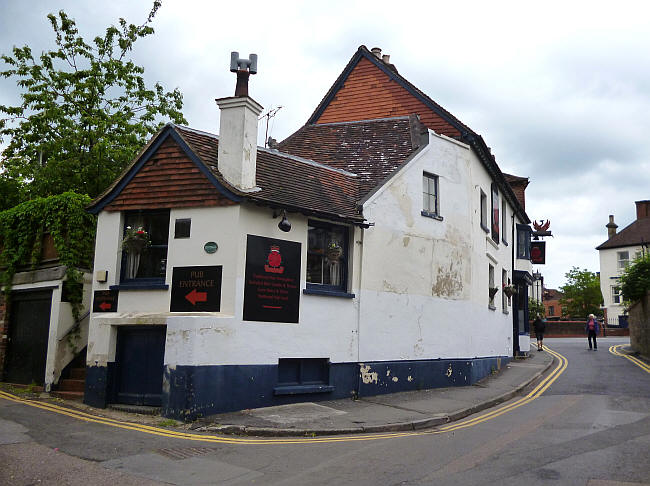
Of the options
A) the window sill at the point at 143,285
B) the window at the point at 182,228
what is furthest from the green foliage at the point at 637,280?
the window sill at the point at 143,285

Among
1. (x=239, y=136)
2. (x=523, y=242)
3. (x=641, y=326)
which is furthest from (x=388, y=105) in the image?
(x=641, y=326)

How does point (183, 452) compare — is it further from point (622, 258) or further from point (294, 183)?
point (622, 258)

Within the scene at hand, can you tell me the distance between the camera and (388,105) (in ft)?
65.9

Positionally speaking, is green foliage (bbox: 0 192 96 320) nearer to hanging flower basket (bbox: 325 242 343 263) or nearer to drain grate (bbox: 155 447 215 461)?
hanging flower basket (bbox: 325 242 343 263)

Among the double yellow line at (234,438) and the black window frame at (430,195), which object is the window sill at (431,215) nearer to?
the black window frame at (430,195)

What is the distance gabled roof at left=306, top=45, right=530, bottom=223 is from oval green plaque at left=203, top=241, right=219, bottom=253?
367 inches

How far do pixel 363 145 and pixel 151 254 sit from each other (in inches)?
305

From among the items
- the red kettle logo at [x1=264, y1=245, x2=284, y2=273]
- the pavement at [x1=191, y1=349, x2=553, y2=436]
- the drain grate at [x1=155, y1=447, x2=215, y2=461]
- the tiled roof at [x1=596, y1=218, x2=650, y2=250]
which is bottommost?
the drain grate at [x1=155, y1=447, x2=215, y2=461]

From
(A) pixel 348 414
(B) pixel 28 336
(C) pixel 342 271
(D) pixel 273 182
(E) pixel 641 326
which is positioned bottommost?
(A) pixel 348 414

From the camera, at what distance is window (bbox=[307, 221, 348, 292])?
42.0ft

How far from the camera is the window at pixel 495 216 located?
20212 mm

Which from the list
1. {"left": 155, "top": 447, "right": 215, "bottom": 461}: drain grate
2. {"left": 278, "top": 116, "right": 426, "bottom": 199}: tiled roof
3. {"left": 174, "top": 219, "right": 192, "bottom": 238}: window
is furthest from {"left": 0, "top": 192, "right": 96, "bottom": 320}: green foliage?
{"left": 155, "top": 447, "right": 215, "bottom": 461}: drain grate

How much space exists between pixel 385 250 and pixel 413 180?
2.30m

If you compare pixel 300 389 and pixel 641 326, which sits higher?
pixel 641 326
